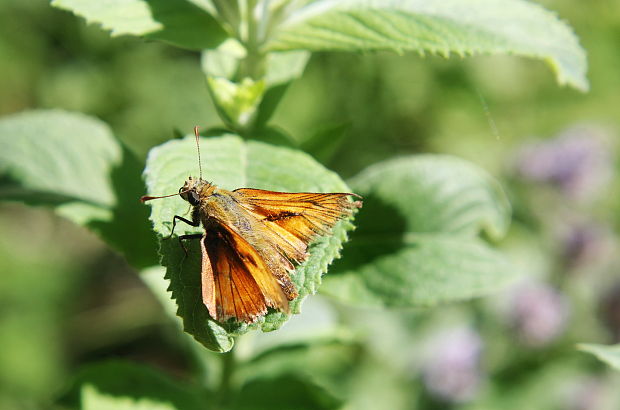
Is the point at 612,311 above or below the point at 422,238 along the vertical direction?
below

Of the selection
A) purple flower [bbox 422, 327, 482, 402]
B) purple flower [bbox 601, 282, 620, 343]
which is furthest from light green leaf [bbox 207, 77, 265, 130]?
purple flower [bbox 601, 282, 620, 343]

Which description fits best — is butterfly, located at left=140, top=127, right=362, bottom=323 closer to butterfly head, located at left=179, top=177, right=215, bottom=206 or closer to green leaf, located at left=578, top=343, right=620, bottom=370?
butterfly head, located at left=179, top=177, right=215, bottom=206

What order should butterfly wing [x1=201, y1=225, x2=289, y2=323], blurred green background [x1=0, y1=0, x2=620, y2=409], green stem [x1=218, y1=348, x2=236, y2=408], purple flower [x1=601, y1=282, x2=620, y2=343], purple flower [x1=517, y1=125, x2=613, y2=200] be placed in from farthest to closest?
purple flower [x1=517, y1=125, x2=613, y2=200]
blurred green background [x1=0, y1=0, x2=620, y2=409]
purple flower [x1=601, y1=282, x2=620, y2=343]
green stem [x1=218, y1=348, x2=236, y2=408]
butterfly wing [x1=201, y1=225, x2=289, y2=323]

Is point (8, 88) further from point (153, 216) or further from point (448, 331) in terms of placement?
point (153, 216)

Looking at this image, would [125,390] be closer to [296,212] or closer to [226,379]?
[226,379]

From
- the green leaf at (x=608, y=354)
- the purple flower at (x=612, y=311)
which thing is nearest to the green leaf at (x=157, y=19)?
the green leaf at (x=608, y=354)

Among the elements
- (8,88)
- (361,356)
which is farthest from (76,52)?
(361,356)

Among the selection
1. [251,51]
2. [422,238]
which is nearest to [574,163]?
[422,238]
